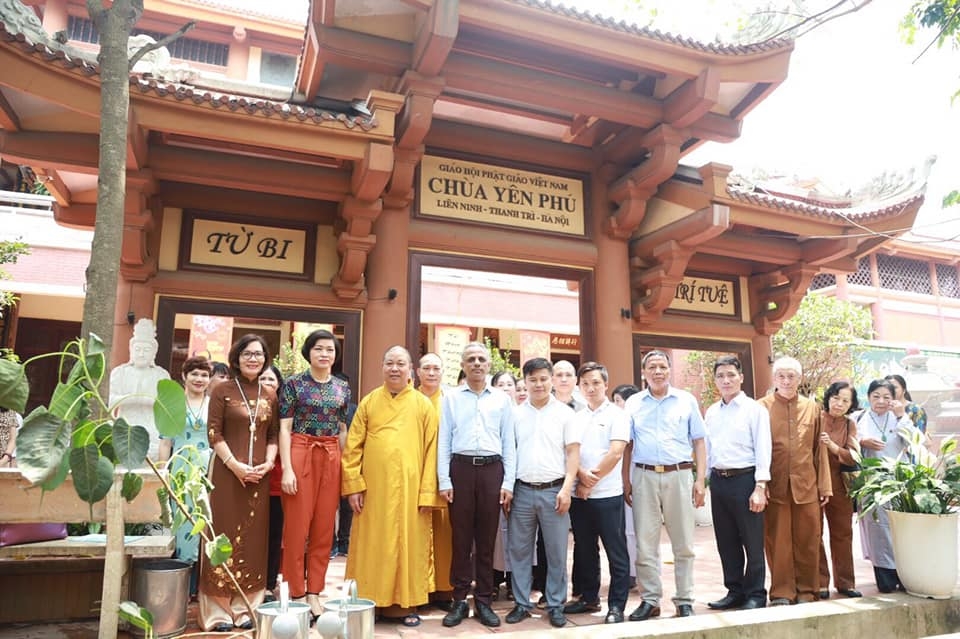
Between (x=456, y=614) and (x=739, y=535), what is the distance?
6.45 feet

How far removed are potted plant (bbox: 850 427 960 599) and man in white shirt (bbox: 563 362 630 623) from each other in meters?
1.78

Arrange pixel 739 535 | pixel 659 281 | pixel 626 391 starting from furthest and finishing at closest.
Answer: pixel 659 281 < pixel 626 391 < pixel 739 535

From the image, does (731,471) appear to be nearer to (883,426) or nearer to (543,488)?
(543,488)

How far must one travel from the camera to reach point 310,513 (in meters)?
3.97

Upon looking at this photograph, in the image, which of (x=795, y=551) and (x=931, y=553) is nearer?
(x=931, y=553)

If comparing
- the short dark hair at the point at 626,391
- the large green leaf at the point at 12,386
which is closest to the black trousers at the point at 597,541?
the short dark hair at the point at 626,391

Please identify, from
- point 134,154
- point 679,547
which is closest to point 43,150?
point 134,154

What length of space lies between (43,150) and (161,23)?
39.1 feet

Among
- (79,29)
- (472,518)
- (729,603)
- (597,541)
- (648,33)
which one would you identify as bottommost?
(729,603)

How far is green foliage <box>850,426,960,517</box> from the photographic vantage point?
14.4 ft

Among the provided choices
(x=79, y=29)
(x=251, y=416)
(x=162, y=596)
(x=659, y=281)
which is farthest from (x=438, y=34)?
(x=79, y=29)

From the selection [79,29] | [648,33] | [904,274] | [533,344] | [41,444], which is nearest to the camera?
[41,444]

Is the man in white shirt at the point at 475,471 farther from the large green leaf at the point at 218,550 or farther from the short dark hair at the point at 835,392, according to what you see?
the short dark hair at the point at 835,392

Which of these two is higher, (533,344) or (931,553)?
(533,344)
